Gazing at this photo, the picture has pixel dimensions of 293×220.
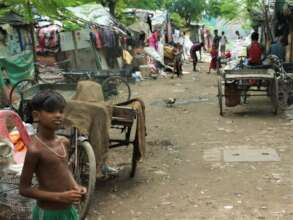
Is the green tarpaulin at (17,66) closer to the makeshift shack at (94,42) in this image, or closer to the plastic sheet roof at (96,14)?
the plastic sheet roof at (96,14)

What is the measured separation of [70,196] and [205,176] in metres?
4.21

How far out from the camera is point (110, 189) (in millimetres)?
6652

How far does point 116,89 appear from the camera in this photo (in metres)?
13.4

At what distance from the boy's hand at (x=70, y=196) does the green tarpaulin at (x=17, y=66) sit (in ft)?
34.0

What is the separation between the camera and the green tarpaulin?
1337 cm

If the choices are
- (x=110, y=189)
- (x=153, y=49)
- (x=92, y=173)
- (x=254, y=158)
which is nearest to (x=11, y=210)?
(x=92, y=173)

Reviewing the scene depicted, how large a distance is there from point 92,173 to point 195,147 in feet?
13.3

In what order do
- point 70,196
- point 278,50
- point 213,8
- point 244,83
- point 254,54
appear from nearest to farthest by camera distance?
point 70,196 → point 244,83 → point 254,54 → point 278,50 → point 213,8

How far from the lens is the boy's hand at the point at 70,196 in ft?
10.2

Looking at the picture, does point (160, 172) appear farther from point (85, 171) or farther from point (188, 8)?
point (188, 8)

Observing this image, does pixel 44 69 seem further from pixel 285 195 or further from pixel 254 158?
pixel 285 195

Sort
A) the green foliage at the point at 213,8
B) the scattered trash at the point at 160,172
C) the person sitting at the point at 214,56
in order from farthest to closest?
1. the green foliage at the point at 213,8
2. the person sitting at the point at 214,56
3. the scattered trash at the point at 160,172

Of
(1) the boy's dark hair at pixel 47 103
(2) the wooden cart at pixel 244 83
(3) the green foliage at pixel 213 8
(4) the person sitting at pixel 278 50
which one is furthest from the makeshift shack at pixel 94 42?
(3) the green foliage at pixel 213 8

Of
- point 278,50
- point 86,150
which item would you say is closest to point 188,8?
point 278,50
